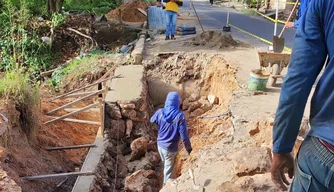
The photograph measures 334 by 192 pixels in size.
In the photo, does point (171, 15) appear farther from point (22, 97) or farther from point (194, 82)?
point (22, 97)

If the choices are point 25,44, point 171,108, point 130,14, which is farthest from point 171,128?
point 130,14

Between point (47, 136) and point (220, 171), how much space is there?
12.0 ft

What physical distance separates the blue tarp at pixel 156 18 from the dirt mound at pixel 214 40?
419 centimetres

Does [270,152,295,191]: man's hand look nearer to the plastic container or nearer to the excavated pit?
the plastic container

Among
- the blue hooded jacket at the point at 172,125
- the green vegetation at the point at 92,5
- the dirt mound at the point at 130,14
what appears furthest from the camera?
the green vegetation at the point at 92,5

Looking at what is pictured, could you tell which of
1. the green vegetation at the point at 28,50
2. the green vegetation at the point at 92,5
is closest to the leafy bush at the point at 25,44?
the green vegetation at the point at 28,50

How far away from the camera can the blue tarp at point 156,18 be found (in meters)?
15.8

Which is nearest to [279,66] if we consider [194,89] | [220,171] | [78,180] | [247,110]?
[247,110]

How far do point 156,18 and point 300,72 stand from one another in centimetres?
1438

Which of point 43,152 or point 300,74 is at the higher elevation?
point 300,74

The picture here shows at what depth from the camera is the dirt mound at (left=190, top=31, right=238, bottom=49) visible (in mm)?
11188

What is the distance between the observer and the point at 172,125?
19.0 feet

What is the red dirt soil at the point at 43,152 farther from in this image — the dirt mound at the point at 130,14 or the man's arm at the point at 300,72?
the dirt mound at the point at 130,14

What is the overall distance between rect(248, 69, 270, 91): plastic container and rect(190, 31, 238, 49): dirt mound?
3504 millimetres
